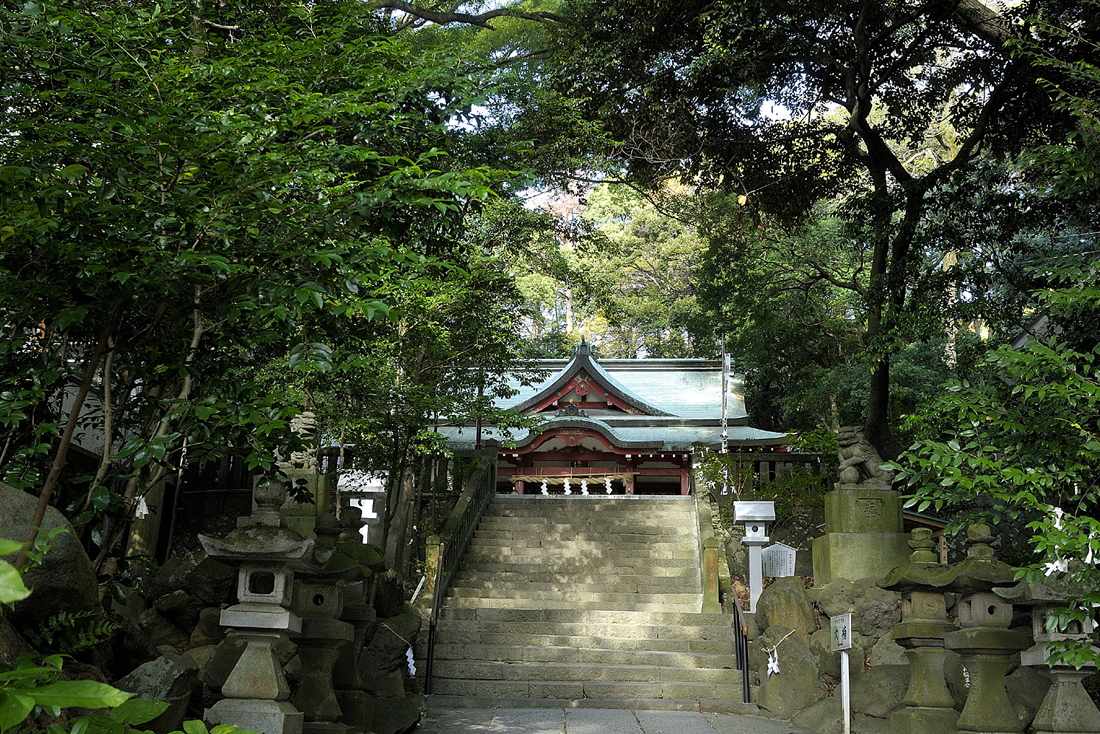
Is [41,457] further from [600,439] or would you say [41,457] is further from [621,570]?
[600,439]

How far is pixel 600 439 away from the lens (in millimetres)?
18953

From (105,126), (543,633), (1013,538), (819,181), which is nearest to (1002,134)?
(819,181)

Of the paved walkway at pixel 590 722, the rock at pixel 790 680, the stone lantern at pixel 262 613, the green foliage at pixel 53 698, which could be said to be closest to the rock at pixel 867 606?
the rock at pixel 790 680

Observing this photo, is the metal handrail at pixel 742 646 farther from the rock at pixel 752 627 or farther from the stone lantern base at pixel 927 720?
the stone lantern base at pixel 927 720

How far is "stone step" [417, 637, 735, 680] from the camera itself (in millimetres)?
10211

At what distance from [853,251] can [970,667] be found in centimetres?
1892

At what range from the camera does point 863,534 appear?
34.4 ft

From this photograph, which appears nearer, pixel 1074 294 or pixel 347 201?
pixel 347 201

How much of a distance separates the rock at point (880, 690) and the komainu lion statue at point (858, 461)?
3.00 m

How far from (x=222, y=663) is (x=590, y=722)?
13.0ft

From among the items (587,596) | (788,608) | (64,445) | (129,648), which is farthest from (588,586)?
(64,445)

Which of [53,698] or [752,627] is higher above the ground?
[53,698]

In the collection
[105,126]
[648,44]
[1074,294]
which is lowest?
[1074,294]

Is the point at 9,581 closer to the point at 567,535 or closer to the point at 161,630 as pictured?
the point at 161,630
